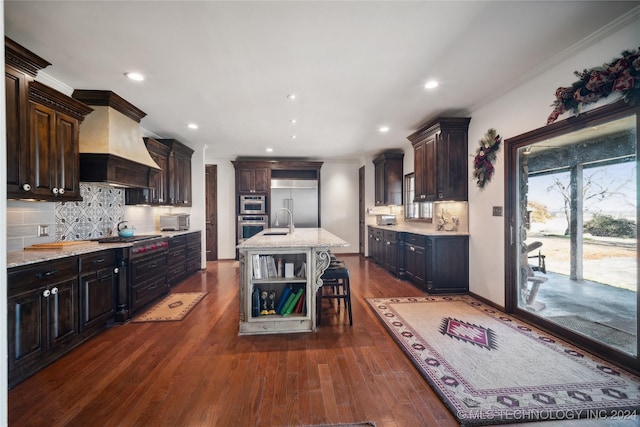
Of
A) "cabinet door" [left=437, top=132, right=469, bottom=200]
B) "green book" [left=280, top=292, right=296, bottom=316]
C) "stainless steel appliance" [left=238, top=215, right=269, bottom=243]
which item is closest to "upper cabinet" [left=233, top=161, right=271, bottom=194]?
"stainless steel appliance" [left=238, top=215, right=269, bottom=243]

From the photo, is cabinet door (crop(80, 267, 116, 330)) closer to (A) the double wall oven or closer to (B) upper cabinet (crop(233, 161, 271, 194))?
(A) the double wall oven

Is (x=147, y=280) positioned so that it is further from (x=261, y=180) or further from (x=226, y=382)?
(x=261, y=180)

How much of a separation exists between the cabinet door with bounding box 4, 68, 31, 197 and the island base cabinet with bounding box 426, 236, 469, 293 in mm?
4460

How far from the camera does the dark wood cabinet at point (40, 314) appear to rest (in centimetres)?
192

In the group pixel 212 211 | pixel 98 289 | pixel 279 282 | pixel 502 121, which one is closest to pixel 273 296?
pixel 279 282

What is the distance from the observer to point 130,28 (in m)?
2.11

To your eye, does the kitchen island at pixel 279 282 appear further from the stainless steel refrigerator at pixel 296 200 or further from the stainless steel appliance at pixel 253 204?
the stainless steel appliance at pixel 253 204

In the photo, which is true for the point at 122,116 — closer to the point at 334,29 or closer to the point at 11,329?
the point at 11,329

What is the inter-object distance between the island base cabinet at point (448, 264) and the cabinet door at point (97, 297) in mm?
3987

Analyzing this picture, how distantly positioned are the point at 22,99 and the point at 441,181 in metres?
4.64

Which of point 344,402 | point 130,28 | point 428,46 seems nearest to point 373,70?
point 428,46

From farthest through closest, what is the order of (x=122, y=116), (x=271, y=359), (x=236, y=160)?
(x=236, y=160) < (x=122, y=116) < (x=271, y=359)

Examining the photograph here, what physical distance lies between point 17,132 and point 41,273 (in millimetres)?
1136

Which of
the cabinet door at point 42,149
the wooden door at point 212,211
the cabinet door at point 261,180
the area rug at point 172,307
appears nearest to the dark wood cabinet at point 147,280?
the area rug at point 172,307
